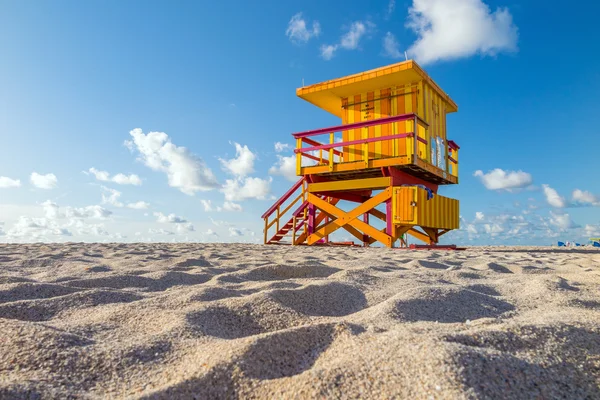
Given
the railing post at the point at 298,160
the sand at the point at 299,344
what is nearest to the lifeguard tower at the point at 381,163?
the railing post at the point at 298,160

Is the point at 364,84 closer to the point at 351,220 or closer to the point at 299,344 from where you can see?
the point at 351,220

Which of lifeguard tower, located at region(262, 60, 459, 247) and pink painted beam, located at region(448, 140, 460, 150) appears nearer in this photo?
lifeguard tower, located at region(262, 60, 459, 247)

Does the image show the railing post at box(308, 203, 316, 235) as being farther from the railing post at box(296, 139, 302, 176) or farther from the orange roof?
the orange roof

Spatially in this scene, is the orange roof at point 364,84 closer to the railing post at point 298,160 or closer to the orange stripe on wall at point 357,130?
the orange stripe on wall at point 357,130

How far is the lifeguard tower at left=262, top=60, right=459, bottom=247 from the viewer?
8.26m

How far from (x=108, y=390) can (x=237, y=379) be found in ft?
1.21

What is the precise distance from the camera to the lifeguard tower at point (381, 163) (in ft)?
27.1

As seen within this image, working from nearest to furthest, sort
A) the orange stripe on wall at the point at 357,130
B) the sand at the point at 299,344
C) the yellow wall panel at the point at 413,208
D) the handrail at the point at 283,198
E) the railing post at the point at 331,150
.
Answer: the sand at the point at 299,344
the yellow wall panel at the point at 413,208
the railing post at the point at 331,150
the orange stripe on wall at the point at 357,130
the handrail at the point at 283,198

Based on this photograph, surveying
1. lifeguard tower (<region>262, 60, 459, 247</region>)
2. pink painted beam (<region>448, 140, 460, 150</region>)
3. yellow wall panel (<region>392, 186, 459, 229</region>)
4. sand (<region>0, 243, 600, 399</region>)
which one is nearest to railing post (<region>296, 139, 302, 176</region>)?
lifeguard tower (<region>262, 60, 459, 247</region>)

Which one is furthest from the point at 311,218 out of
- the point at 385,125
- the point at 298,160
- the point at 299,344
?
the point at 299,344

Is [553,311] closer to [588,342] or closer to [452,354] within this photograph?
[588,342]

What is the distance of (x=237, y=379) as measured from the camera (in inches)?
45.5

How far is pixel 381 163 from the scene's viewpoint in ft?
27.5

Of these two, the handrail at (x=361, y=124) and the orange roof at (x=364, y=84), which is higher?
the orange roof at (x=364, y=84)
